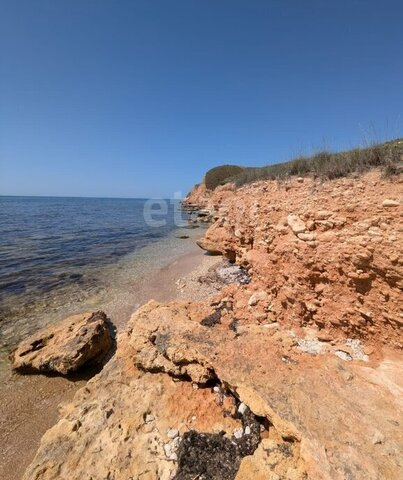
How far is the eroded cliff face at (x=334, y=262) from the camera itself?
11.6 feet

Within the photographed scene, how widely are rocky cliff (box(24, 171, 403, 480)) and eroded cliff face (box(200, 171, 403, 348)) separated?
0.02m

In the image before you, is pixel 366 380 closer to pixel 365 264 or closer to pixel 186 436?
pixel 365 264

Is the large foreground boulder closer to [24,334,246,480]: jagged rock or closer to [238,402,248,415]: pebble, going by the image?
[24,334,246,480]: jagged rock

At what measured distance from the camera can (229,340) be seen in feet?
12.5

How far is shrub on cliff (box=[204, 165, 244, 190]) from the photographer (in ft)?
155

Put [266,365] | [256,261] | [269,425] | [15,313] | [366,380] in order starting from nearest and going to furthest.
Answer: [269,425]
[366,380]
[266,365]
[256,261]
[15,313]

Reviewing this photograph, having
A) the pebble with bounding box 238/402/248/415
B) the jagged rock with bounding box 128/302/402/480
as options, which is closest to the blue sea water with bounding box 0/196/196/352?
the jagged rock with bounding box 128/302/402/480

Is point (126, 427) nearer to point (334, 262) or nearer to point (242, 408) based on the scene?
point (242, 408)

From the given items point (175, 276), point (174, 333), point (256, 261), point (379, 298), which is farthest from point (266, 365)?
point (175, 276)

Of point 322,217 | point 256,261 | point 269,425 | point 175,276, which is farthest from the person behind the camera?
point 175,276

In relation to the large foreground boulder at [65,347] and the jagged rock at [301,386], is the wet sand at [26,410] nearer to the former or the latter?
the large foreground boulder at [65,347]

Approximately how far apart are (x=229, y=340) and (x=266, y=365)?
0.73 metres

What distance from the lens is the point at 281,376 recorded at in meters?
3.00

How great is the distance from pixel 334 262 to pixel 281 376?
2.09 m
